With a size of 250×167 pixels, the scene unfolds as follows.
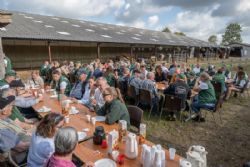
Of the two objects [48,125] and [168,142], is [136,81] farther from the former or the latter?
[48,125]

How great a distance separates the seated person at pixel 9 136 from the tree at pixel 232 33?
3366 inches

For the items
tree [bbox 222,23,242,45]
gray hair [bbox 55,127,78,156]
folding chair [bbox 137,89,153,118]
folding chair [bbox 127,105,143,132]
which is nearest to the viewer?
gray hair [bbox 55,127,78,156]

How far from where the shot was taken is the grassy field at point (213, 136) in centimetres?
371

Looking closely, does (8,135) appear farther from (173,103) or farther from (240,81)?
(240,81)

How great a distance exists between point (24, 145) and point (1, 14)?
16.4ft

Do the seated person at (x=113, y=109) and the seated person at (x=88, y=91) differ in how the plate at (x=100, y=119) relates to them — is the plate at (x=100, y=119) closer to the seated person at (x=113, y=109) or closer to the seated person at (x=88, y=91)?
the seated person at (x=113, y=109)

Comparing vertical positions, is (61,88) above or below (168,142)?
above

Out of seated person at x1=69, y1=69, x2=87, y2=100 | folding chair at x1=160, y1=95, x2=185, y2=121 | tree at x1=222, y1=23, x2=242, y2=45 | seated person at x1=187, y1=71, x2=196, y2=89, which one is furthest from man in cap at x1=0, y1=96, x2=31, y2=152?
tree at x1=222, y1=23, x2=242, y2=45

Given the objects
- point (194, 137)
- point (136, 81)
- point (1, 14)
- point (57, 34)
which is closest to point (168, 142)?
point (194, 137)

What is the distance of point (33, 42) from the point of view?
550 inches

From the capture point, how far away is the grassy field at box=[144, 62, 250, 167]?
371cm

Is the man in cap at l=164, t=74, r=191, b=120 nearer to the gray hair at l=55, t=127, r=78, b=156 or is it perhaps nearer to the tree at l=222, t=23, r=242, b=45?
Answer: the gray hair at l=55, t=127, r=78, b=156

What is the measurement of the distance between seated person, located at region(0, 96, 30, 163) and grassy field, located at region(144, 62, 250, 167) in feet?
8.73

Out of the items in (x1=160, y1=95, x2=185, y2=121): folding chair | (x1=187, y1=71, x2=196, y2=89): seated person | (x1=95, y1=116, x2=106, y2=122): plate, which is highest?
(x1=187, y1=71, x2=196, y2=89): seated person
